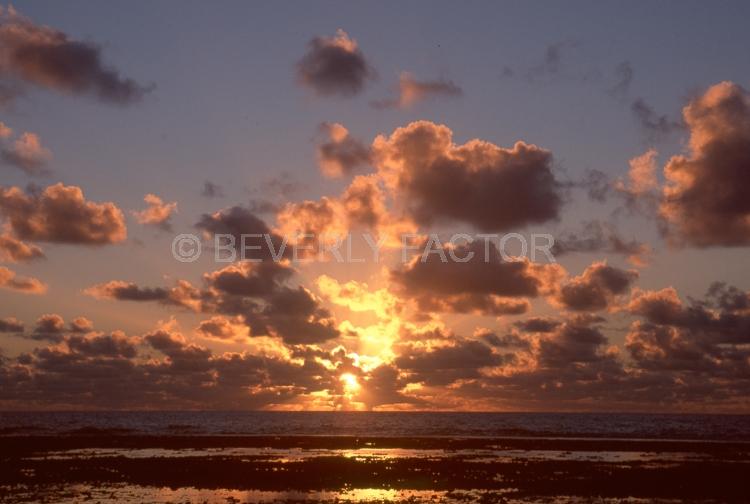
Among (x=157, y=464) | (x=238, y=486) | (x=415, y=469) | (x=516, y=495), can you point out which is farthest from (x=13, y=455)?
(x=516, y=495)

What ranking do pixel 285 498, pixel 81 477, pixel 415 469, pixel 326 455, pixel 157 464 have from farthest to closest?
pixel 326 455
pixel 157 464
pixel 415 469
pixel 81 477
pixel 285 498

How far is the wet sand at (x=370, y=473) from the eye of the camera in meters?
43.5

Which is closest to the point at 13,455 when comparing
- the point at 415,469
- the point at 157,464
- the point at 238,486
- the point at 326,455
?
the point at 157,464

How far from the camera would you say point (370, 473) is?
2105 inches

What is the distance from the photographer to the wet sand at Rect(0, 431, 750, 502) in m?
43.5

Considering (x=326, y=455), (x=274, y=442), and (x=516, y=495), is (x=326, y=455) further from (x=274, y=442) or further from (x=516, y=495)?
(x=516, y=495)

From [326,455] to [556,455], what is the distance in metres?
22.3

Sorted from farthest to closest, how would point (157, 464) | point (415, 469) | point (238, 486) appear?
1. point (157, 464)
2. point (415, 469)
3. point (238, 486)

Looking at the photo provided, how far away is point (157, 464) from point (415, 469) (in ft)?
70.3

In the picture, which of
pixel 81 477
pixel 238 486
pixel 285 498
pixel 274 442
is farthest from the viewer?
pixel 274 442

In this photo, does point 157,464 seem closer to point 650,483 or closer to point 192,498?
point 192,498

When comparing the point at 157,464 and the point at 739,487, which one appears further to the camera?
the point at 157,464

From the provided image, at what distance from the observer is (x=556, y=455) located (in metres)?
73.8

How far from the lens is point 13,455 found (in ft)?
237
